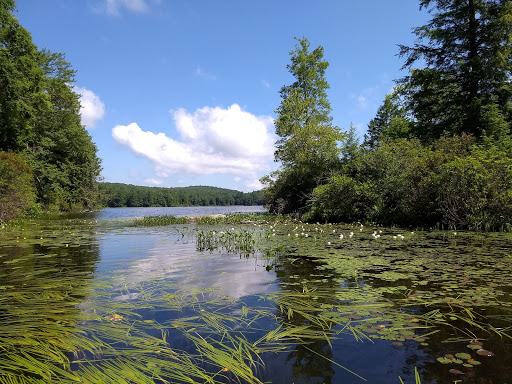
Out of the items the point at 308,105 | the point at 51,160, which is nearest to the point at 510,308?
the point at 308,105

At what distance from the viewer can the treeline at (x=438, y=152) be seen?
1233 cm

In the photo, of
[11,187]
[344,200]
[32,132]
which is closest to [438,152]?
[344,200]

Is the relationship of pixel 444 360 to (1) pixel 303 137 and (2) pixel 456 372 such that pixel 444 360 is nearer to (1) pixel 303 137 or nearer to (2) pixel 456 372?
(2) pixel 456 372

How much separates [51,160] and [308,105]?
31441mm

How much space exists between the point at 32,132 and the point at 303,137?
26.0 m

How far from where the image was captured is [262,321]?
3459 mm

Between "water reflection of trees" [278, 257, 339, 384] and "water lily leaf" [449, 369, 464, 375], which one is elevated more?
"water lily leaf" [449, 369, 464, 375]

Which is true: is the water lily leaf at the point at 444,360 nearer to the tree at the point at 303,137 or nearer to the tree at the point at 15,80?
the tree at the point at 303,137

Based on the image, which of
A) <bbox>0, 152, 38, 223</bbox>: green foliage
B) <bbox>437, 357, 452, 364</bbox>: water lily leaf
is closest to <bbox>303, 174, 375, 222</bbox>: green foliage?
<bbox>437, 357, 452, 364</bbox>: water lily leaf

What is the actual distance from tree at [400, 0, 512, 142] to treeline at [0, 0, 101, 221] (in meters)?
26.0

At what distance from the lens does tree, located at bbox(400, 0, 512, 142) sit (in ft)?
55.6

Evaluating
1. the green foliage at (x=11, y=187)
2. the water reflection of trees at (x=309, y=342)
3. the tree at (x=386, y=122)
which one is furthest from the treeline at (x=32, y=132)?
the tree at (x=386, y=122)

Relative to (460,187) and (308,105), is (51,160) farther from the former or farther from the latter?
(460,187)

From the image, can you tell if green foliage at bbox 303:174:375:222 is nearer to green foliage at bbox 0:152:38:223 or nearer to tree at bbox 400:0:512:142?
tree at bbox 400:0:512:142
